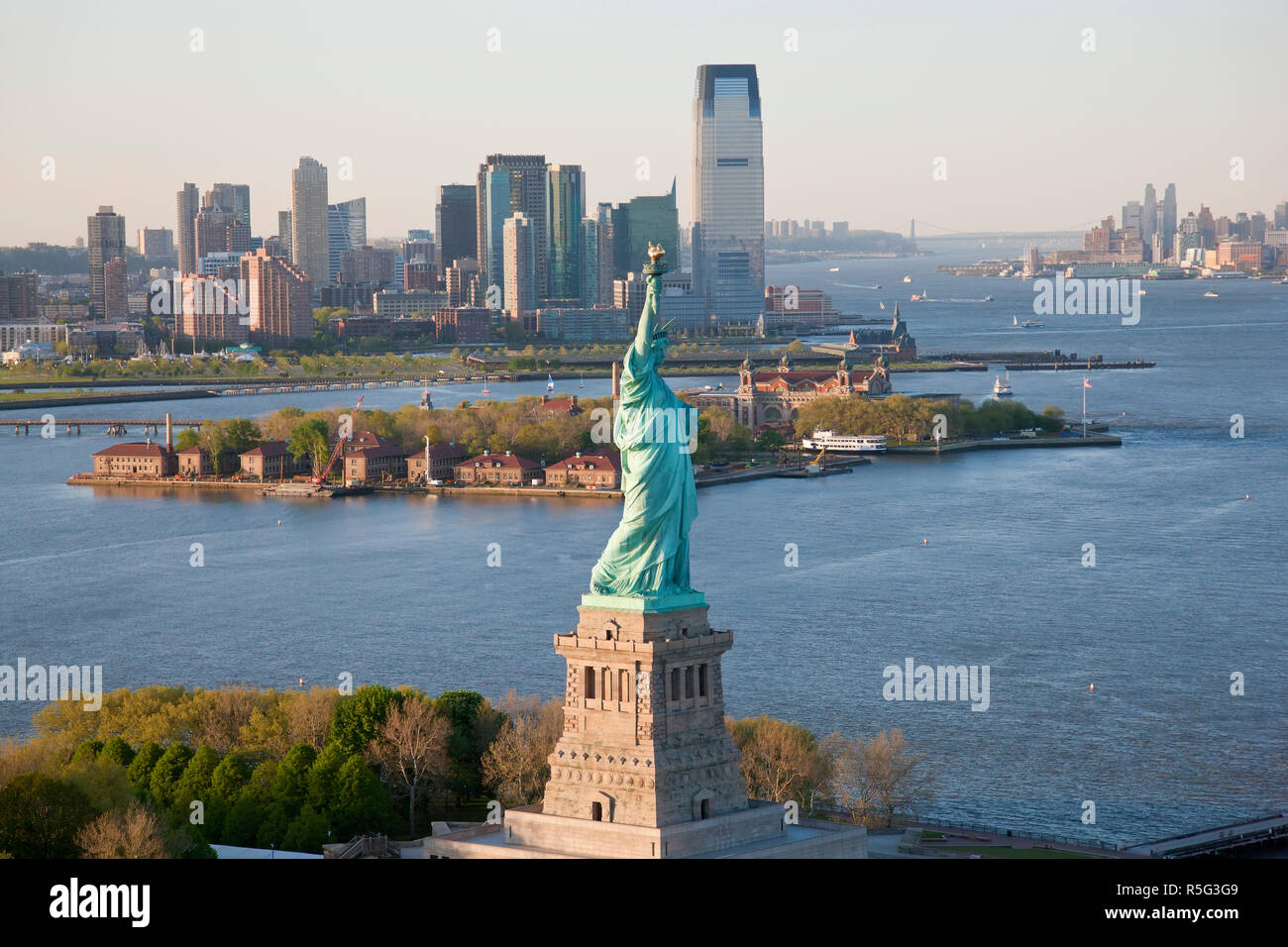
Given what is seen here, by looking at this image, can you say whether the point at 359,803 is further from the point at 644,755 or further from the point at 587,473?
the point at 587,473

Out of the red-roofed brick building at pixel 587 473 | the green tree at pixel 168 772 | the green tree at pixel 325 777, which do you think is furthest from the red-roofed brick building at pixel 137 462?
the green tree at pixel 325 777

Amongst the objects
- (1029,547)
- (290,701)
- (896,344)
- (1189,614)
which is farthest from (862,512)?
(896,344)

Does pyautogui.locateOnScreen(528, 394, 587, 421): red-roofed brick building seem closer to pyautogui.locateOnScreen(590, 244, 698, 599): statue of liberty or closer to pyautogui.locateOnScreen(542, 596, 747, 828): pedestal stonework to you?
pyautogui.locateOnScreen(590, 244, 698, 599): statue of liberty

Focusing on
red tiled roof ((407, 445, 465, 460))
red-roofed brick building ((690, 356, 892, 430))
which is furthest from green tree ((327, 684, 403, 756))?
red-roofed brick building ((690, 356, 892, 430))

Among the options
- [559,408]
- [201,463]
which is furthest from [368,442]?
[559,408]

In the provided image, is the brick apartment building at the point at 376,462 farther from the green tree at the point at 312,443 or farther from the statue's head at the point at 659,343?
the statue's head at the point at 659,343

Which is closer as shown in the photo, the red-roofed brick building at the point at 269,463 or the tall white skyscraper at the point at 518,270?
the red-roofed brick building at the point at 269,463
